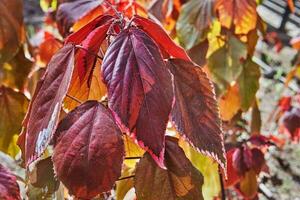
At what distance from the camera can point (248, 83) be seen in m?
1.43

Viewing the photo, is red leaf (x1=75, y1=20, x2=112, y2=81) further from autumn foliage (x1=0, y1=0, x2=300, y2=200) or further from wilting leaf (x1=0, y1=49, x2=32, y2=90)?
wilting leaf (x1=0, y1=49, x2=32, y2=90)

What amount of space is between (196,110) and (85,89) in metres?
0.18

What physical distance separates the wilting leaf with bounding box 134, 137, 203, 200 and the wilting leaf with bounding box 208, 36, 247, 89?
69 cm

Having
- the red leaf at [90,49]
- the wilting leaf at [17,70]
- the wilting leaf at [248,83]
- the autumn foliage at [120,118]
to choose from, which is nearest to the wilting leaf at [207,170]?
the autumn foliage at [120,118]

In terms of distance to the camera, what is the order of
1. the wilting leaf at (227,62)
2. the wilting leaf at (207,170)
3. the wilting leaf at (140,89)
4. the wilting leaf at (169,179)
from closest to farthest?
the wilting leaf at (140,89) → the wilting leaf at (169,179) → the wilting leaf at (207,170) → the wilting leaf at (227,62)

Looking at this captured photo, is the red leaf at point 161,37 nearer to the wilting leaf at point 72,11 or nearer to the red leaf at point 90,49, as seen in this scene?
the red leaf at point 90,49

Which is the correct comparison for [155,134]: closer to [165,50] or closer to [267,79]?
[165,50]

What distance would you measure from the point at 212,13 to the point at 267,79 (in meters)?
3.46

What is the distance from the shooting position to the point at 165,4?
1.50 metres

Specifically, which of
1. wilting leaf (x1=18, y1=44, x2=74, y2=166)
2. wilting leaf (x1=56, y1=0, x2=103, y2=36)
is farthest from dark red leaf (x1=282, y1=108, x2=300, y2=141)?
wilting leaf (x1=18, y1=44, x2=74, y2=166)

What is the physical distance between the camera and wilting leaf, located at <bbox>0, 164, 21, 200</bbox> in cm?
74

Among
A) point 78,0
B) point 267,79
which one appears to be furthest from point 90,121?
point 267,79

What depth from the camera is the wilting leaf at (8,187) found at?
29.2 inches

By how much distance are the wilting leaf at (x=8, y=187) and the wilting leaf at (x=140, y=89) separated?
0.29 m
